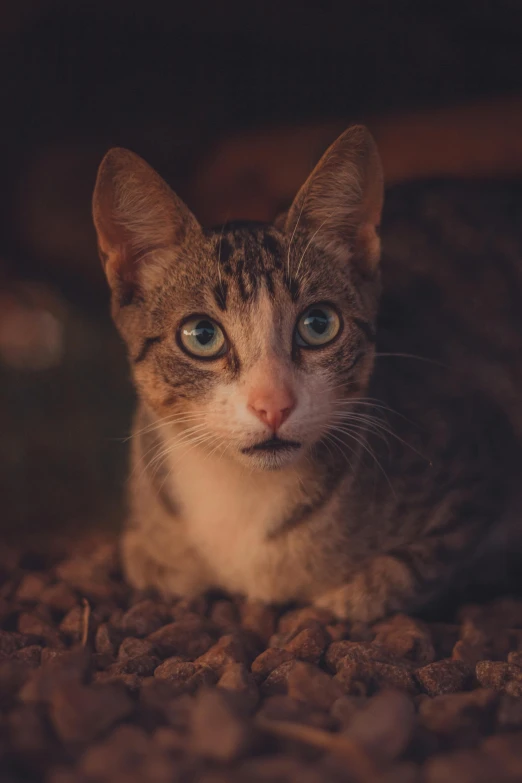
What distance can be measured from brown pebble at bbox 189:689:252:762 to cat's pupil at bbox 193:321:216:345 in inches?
38.2

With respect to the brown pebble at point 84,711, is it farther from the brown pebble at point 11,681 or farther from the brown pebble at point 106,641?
the brown pebble at point 106,641

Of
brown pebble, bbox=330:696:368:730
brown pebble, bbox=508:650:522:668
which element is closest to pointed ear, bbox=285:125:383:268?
brown pebble, bbox=508:650:522:668

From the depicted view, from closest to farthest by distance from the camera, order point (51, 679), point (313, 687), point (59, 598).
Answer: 1. point (51, 679)
2. point (313, 687)
3. point (59, 598)

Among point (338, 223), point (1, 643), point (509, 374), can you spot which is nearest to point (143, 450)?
point (1, 643)

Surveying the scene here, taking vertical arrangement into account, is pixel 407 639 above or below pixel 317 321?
below

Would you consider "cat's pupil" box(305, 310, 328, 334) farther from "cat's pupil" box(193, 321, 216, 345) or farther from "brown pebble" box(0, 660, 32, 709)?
"brown pebble" box(0, 660, 32, 709)

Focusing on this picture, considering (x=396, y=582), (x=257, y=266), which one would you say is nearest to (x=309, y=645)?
(x=396, y=582)

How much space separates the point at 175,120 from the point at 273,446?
203 cm

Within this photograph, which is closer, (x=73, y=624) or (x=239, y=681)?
(x=239, y=681)

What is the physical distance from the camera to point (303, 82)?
3107 mm

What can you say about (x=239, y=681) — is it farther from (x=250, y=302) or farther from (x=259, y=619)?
(x=250, y=302)

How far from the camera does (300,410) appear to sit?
1812mm

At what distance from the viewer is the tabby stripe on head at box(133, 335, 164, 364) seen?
2064 millimetres

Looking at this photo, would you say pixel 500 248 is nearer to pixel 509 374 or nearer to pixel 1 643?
pixel 509 374
